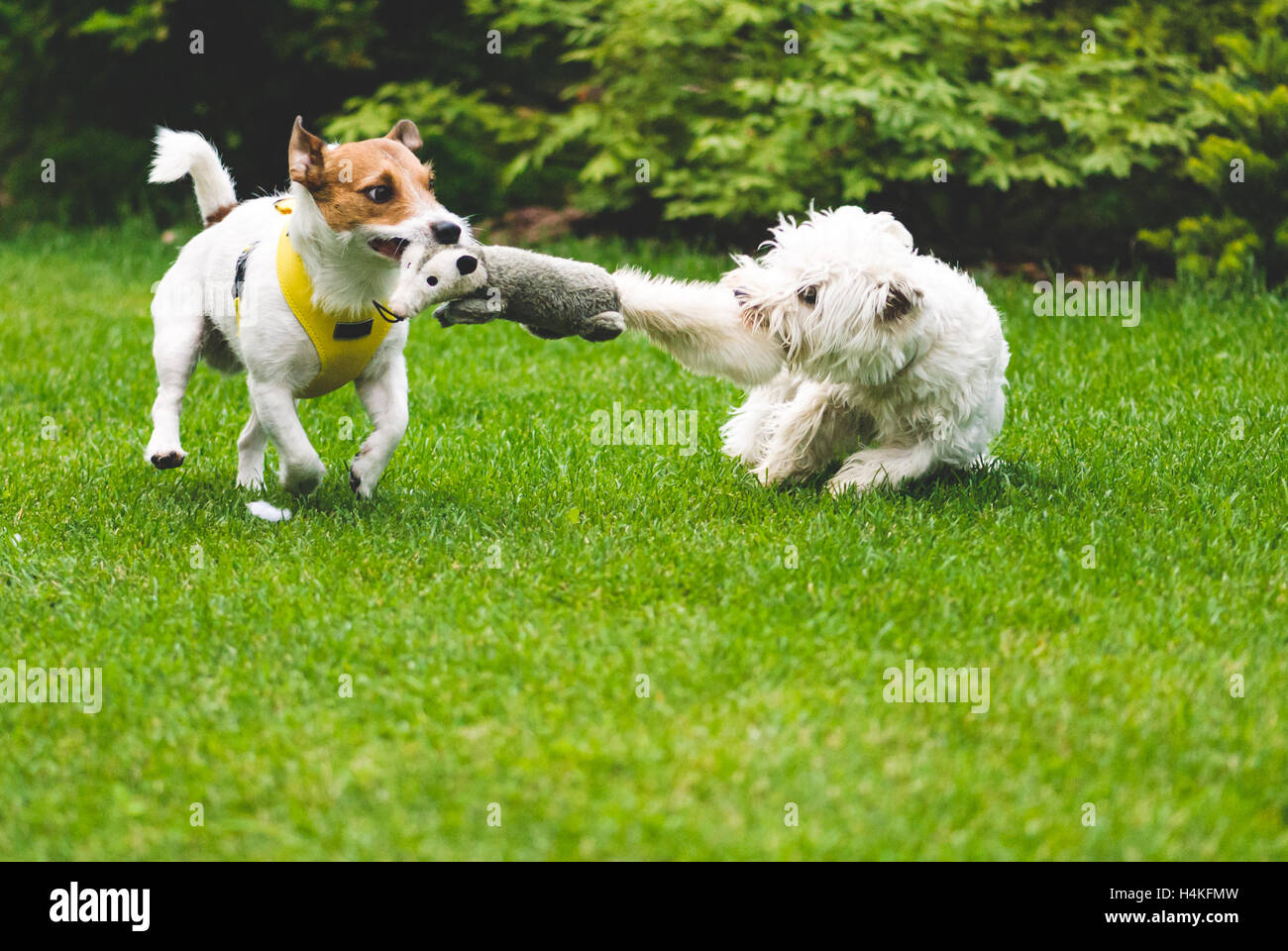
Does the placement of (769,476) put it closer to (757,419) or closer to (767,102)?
(757,419)

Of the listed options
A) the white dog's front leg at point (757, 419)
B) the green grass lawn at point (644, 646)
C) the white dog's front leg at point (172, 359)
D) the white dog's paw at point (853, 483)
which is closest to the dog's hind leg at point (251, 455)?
the green grass lawn at point (644, 646)

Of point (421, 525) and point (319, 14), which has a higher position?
point (319, 14)

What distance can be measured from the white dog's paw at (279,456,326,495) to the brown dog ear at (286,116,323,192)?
0.96 metres

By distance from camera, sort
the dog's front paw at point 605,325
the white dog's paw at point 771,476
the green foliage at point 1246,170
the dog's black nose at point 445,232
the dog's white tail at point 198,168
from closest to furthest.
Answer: the dog's black nose at point 445,232
the dog's front paw at point 605,325
the dog's white tail at point 198,168
the white dog's paw at point 771,476
the green foliage at point 1246,170

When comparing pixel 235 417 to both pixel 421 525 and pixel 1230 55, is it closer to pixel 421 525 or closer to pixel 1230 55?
pixel 421 525

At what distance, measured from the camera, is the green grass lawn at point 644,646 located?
2770mm

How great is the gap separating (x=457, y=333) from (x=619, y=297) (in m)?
4.05

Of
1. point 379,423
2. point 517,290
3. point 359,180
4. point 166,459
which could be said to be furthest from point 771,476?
point 166,459

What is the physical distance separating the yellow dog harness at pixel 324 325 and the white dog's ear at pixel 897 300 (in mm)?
1608

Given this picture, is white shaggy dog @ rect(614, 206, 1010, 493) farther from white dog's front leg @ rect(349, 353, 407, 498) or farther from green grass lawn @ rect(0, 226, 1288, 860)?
white dog's front leg @ rect(349, 353, 407, 498)

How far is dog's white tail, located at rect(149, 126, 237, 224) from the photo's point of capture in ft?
15.9

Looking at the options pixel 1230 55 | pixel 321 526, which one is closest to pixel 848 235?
pixel 321 526

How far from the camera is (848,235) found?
14.0 feet

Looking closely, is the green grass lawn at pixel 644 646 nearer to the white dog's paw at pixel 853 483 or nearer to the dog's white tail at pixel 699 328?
the white dog's paw at pixel 853 483
